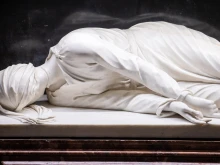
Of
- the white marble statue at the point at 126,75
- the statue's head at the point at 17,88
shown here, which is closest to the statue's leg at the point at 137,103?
the white marble statue at the point at 126,75

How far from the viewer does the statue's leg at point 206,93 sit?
2490mm

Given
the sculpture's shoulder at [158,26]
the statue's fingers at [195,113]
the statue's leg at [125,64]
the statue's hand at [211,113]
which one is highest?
the sculpture's shoulder at [158,26]

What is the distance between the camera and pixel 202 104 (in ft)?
8.11

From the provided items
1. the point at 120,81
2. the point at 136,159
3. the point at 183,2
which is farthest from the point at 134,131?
the point at 183,2

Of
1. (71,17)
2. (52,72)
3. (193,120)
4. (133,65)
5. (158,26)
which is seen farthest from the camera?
(71,17)

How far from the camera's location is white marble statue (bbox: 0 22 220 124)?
2.54 metres

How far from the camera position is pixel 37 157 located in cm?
248

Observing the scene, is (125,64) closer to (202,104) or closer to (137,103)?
(137,103)

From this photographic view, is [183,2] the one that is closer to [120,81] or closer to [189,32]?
[189,32]

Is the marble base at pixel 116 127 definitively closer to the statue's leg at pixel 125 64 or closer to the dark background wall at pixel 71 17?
the statue's leg at pixel 125 64

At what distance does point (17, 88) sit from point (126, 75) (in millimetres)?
619

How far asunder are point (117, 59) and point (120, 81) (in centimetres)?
21

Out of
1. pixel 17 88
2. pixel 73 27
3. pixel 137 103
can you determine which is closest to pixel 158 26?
pixel 137 103

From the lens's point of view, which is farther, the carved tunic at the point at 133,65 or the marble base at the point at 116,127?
the carved tunic at the point at 133,65
